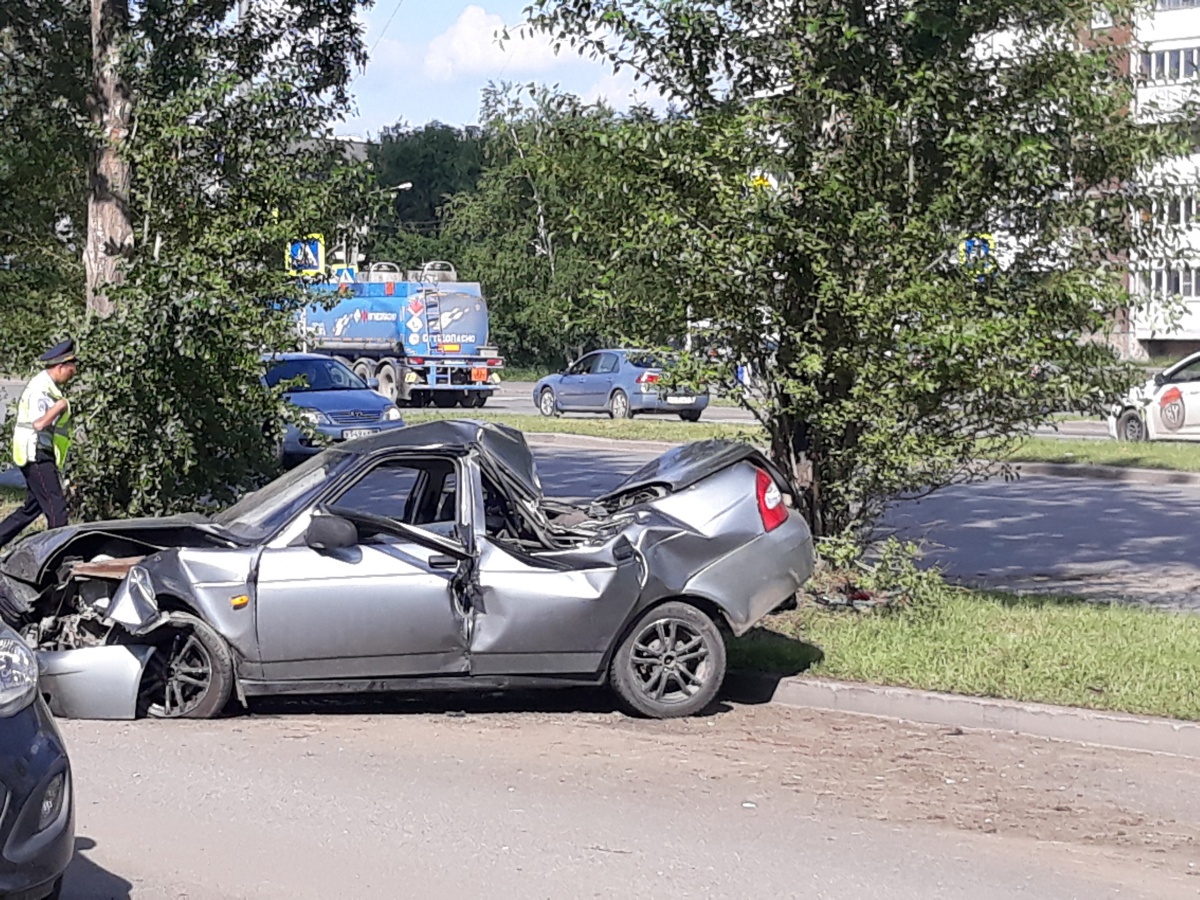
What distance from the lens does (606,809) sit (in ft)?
21.6

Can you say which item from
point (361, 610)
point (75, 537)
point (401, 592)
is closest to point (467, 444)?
point (401, 592)

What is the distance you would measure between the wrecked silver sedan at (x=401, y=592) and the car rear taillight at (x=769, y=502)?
0.01 m

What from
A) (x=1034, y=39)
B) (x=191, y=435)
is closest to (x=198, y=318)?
(x=191, y=435)

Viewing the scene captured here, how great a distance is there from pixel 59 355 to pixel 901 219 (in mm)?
6013

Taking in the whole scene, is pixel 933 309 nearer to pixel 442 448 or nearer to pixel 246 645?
pixel 442 448

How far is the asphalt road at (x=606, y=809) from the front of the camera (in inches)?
223

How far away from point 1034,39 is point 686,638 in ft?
15.5

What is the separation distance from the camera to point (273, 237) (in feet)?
40.0

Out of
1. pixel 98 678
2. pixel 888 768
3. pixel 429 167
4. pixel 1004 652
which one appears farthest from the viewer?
pixel 429 167

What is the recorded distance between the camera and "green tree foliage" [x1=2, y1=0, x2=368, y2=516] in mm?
11586

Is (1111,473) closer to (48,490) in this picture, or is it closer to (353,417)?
(353,417)

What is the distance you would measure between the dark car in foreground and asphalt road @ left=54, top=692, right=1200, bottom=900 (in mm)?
933

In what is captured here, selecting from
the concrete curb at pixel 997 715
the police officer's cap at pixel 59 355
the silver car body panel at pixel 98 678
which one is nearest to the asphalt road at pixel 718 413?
the police officer's cap at pixel 59 355

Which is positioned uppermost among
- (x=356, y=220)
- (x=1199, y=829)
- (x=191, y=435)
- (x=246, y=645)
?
(x=356, y=220)
